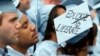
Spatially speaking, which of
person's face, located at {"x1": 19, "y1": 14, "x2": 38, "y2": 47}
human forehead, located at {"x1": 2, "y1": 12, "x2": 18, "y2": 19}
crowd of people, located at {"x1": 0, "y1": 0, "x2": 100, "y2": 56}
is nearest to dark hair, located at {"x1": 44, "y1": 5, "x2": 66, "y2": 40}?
crowd of people, located at {"x1": 0, "y1": 0, "x2": 100, "y2": 56}

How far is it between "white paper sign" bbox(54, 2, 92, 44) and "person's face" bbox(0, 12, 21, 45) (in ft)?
1.56

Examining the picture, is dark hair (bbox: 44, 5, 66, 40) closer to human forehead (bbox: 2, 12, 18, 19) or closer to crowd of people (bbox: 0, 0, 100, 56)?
crowd of people (bbox: 0, 0, 100, 56)

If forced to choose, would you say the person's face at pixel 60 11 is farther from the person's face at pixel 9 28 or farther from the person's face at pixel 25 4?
the person's face at pixel 9 28

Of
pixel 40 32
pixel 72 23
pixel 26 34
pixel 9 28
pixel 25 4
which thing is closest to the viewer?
pixel 9 28

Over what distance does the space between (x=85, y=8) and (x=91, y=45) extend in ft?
0.82

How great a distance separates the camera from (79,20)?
2.08m

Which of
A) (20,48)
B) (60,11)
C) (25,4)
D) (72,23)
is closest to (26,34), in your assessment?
(20,48)

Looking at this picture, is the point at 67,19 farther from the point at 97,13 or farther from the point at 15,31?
the point at 15,31

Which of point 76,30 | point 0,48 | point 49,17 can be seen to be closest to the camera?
point 0,48

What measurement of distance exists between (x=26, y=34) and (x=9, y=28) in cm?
13

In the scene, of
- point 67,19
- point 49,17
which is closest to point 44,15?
point 49,17

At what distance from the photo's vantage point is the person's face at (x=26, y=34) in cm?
168

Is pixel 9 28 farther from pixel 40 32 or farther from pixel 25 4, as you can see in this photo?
pixel 25 4

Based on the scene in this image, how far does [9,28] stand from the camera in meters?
1.59
